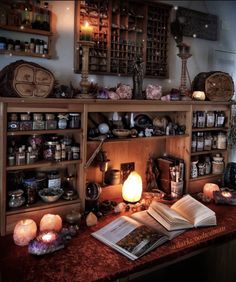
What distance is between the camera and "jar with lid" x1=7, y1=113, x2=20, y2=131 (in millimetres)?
1208

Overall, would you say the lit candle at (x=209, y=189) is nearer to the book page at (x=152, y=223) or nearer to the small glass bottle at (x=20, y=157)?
the book page at (x=152, y=223)

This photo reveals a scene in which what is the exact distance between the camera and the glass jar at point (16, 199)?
1.26 meters

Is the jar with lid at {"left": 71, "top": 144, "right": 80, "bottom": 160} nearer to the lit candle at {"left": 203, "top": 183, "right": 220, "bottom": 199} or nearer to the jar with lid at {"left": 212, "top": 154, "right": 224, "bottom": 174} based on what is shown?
the lit candle at {"left": 203, "top": 183, "right": 220, "bottom": 199}

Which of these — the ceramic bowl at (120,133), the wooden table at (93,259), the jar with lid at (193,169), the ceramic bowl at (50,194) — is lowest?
the wooden table at (93,259)

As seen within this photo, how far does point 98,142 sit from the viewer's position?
1430mm

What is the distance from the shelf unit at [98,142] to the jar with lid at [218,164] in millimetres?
40

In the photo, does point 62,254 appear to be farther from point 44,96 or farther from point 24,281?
point 44,96

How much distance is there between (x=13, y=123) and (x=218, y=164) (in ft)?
4.34

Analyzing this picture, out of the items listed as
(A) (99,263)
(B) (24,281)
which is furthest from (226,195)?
(B) (24,281)

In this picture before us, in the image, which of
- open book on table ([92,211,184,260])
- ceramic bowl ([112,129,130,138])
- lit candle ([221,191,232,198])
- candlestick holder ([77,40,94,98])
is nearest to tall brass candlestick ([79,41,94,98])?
candlestick holder ([77,40,94,98])

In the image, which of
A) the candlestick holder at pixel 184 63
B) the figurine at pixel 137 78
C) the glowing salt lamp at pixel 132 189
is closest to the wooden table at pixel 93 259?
the glowing salt lamp at pixel 132 189

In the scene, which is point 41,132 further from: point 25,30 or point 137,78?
point 137,78

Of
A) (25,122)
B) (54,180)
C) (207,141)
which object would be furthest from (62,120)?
(207,141)

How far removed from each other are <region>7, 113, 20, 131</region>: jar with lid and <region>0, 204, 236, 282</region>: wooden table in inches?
18.0
